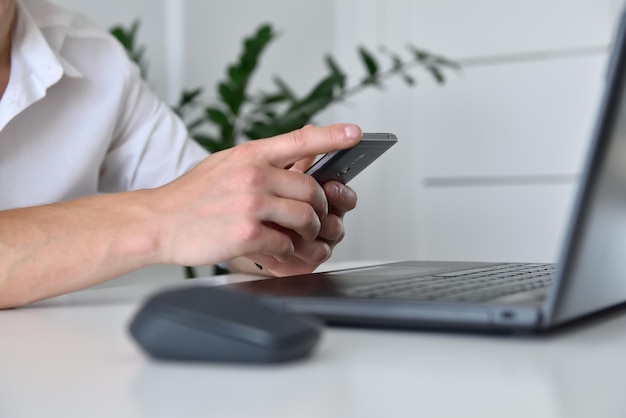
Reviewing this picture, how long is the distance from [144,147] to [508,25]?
72.4 inches

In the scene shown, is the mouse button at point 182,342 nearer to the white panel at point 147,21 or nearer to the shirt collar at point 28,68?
the shirt collar at point 28,68

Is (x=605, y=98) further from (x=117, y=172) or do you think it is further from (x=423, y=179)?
(x=423, y=179)

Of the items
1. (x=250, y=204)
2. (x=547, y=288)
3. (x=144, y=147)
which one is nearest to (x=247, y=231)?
(x=250, y=204)

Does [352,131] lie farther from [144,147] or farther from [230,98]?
[230,98]

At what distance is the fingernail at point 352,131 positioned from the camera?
71cm

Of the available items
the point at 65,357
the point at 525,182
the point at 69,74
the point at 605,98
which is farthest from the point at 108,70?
the point at 525,182

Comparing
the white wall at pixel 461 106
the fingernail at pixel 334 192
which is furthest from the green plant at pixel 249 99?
the fingernail at pixel 334 192

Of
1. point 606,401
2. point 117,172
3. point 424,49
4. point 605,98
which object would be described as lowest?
point 424,49

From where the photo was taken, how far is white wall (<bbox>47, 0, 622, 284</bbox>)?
109 inches

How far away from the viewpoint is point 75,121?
49.4 inches

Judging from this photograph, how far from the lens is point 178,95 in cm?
241

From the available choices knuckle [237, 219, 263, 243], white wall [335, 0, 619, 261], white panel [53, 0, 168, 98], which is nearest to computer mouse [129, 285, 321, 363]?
knuckle [237, 219, 263, 243]

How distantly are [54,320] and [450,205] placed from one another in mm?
2409

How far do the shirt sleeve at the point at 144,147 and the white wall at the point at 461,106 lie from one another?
113cm
